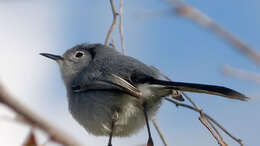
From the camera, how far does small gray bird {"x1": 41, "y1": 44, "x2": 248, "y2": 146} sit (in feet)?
10.6

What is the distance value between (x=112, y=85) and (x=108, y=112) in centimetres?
33

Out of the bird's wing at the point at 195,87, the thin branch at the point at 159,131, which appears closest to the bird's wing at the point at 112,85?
the bird's wing at the point at 195,87

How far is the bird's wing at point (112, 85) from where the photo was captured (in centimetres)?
307

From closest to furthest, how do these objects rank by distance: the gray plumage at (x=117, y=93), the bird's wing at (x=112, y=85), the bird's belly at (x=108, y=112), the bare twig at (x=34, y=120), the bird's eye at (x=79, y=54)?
the bare twig at (x=34, y=120)
the bird's wing at (x=112, y=85)
the gray plumage at (x=117, y=93)
the bird's belly at (x=108, y=112)
the bird's eye at (x=79, y=54)

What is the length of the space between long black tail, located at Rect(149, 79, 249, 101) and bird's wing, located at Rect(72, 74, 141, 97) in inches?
9.6

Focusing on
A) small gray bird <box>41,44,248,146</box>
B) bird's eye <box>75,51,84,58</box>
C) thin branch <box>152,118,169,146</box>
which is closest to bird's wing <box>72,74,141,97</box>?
small gray bird <box>41,44,248,146</box>

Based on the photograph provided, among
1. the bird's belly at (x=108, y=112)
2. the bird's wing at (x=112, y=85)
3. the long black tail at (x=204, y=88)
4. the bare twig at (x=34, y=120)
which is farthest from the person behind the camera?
the bird's belly at (x=108, y=112)

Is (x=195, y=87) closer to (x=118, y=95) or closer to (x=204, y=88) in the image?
(x=204, y=88)

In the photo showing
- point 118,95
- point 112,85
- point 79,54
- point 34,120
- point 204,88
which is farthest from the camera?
point 79,54

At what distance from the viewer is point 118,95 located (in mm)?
3404

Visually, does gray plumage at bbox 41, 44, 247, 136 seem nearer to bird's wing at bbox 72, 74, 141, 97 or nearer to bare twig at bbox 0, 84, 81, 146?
bird's wing at bbox 72, 74, 141, 97

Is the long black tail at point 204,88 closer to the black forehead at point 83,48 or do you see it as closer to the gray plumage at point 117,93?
the gray plumage at point 117,93

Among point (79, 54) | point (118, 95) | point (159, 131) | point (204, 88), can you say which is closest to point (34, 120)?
point (204, 88)

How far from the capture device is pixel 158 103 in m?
3.55
